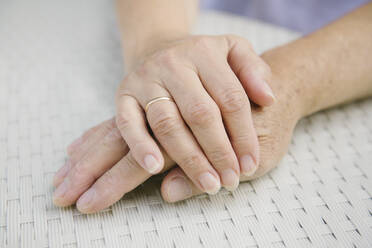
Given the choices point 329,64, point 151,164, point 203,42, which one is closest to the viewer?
point 151,164

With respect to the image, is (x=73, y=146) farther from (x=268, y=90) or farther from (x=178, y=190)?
(x=268, y=90)

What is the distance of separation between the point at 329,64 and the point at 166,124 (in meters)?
0.40

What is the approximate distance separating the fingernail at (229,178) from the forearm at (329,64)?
8.9 inches

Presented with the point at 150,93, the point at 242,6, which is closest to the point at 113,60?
the point at 150,93

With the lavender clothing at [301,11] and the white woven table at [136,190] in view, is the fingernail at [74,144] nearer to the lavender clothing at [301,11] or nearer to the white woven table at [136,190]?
the white woven table at [136,190]

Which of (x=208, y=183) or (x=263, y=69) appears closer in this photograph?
(x=208, y=183)

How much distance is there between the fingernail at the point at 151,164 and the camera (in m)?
→ 0.59

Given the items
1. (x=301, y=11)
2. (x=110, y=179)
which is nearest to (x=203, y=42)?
(x=110, y=179)

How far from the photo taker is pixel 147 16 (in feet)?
2.98

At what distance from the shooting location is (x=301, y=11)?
125 cm

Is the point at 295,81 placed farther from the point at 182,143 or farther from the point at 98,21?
the point at 98,21

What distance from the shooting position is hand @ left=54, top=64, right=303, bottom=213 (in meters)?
0.60

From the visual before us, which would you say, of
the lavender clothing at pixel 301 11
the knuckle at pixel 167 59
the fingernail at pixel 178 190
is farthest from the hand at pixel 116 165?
the lavender clothing at pixel 301 11

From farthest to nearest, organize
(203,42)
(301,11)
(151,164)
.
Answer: (301,11) → (203,42) → (151,164)
